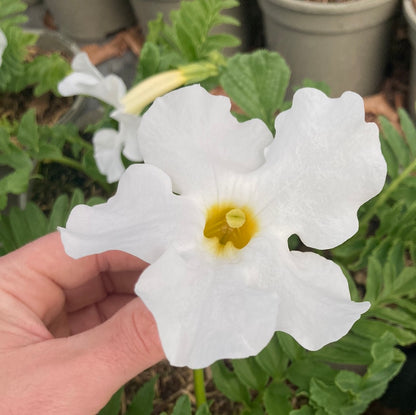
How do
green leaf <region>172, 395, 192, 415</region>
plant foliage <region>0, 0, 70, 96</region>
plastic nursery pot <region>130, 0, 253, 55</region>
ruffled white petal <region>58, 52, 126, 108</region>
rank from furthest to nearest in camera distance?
plastic nursery pot <region>130, 0, 253, 55</region>
plant foliage <region>0, 0, 70, 96</region>
ruffled white petal <region>58, 52, 126, 108</region>
green leaf <region>172, 395, 192, 415</region>

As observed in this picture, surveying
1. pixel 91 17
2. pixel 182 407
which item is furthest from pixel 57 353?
→ pixel 91 17

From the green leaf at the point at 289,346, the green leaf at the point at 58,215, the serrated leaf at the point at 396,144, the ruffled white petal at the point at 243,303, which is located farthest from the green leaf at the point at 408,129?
the green leaf at the point at 58,215

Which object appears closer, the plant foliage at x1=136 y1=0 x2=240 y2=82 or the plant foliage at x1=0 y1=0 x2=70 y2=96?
the plant foliage at x1=136 y1=0 x2=240 y2=82

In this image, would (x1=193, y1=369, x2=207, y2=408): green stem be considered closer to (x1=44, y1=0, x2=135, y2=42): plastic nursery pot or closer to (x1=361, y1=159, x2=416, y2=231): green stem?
(x1=361, y1=159, x2=416, y2=231): green stem

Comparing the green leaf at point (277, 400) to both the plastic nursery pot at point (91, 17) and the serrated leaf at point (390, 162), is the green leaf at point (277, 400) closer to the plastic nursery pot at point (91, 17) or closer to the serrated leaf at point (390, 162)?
the serrated leaf at point (390, 162)

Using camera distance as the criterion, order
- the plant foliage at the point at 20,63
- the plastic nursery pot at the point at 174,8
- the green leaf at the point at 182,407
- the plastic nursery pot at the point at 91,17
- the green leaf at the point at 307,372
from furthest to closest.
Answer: the plastic nursery pot at the point at 91,17 → the plastic nursery pot at the point at 174,8 → the plant foliage at the point at 20,63 → the green leaf at the point at 307,372 → the green leaf at the point at 182,407

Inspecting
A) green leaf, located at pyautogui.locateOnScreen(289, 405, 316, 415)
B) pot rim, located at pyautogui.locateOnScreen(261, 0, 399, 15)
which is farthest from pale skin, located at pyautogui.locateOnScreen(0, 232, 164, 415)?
pot rim, located at pyautogui.locateOnScreen(261, 0, 399, 15)

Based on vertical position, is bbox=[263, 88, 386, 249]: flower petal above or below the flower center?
above

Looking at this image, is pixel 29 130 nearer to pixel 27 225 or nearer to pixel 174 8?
pixel 27 225
